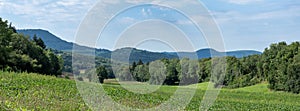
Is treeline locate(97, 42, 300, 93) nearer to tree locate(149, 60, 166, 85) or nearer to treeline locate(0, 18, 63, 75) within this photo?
treeline locate(0, 18, 63, 75)

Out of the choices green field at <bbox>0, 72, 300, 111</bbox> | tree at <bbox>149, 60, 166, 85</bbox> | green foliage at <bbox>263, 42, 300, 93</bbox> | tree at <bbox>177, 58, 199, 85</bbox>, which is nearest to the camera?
green field at <bbox>0, 72, 300, 111</bbox>

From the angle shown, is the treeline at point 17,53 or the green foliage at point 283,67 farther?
the green foliage at point 283,67

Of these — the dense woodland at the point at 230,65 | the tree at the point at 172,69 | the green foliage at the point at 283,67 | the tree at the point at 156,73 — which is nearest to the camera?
the tree at the point at 156,73

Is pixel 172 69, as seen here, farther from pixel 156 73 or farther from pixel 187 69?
pixel 156 73

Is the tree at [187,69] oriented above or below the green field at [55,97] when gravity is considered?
above

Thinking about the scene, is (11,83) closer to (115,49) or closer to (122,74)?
(122,74)

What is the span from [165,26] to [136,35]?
948mm

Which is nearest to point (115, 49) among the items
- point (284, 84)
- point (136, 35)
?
point (136, 35)

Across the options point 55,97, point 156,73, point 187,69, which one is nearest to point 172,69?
point 187,69

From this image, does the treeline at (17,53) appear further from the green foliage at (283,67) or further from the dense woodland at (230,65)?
the green foliage at (283,67)

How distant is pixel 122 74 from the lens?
56.4 ft

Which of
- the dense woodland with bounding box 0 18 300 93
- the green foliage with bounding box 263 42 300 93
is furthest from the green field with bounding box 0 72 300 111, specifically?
the green foliage with bounding box 263 42 300 93

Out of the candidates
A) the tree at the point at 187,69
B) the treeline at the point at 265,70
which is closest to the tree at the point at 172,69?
the treeline at the point at 265,70

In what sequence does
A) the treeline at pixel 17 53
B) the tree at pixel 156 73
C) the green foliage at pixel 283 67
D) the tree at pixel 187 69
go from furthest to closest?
1. the green foliage at pixel 283 67
2. the treeline at pixel 17 53
3. the tree at pixel 156 73
4. the tree at pixel 187 69
